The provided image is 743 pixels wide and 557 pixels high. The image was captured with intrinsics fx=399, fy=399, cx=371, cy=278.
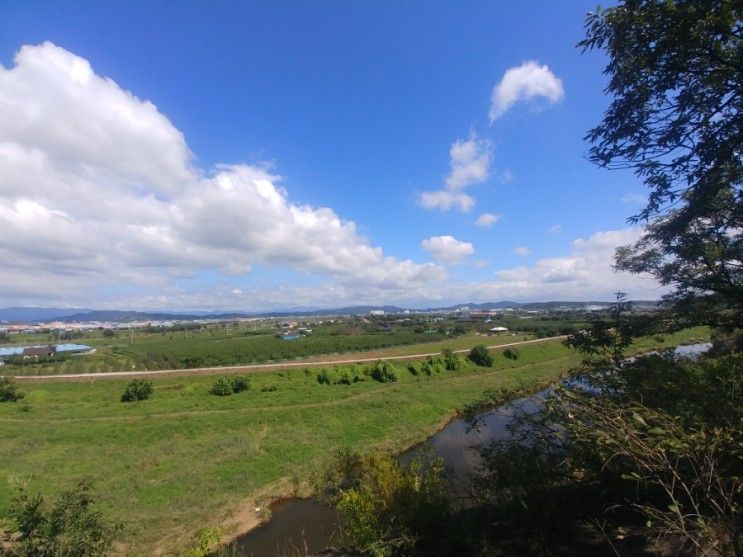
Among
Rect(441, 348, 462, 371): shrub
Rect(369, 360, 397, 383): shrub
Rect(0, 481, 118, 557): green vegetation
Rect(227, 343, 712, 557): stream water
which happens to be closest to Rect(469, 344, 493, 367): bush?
Rect(441, 348, 462, 371): shrub

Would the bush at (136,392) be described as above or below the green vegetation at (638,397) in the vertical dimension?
below

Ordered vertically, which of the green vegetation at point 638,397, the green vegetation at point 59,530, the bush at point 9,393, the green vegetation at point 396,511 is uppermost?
the green vegetation at point 638,397

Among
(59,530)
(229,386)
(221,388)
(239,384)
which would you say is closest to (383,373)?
(239,384)

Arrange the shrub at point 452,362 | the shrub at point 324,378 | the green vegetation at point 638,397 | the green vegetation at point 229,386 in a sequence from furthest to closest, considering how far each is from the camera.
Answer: the shrub at point 452,362 < the shrub at point 324,378 < the green vegetation at point 229,386 < the green vegetation at point 638,397

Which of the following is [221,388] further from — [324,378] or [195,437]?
[195,437]

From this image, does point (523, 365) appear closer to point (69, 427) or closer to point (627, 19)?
point (69, 427)

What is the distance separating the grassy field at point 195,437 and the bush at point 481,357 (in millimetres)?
8534

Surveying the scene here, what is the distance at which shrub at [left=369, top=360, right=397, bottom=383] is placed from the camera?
43250 mm

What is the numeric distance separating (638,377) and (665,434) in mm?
2343

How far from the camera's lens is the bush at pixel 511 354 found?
56.9 m

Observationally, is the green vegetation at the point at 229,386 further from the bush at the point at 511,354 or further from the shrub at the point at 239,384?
the bush at the point at 511,354

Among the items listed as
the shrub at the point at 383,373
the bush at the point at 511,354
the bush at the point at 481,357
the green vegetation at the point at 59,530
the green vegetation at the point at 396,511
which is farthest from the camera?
the bush at the point at 511,354

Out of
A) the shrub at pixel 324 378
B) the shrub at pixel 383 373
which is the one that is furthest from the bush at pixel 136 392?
the shrub at pixel 383 373

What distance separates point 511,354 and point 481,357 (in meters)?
7.08
